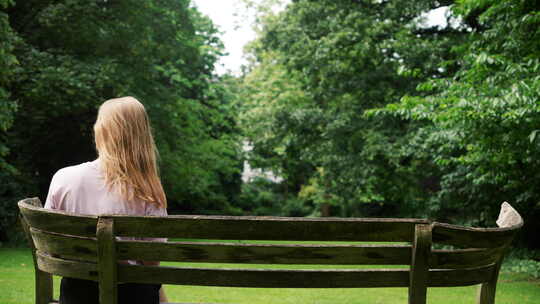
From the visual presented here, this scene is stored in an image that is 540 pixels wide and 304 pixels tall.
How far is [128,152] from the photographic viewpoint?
3.16 meters

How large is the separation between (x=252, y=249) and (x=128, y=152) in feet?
2.78

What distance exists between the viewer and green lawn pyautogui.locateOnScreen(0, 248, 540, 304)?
9641 millimetres

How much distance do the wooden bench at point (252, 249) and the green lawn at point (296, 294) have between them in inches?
238

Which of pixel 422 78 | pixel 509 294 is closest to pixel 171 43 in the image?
pixel 422 78

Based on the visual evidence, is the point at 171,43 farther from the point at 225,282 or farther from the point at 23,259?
the point at 225,282

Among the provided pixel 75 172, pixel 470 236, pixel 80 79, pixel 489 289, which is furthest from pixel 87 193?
pixel 80 79

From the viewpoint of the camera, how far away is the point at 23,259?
14.4 metres

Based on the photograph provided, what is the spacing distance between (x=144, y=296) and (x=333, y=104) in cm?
1893

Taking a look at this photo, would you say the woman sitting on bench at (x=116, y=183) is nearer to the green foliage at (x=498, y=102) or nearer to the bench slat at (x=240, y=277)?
the bench slat at (x=240, y=277)

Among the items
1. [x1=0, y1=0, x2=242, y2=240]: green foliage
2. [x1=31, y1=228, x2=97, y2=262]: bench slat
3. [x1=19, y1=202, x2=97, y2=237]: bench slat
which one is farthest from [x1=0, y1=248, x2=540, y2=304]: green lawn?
[x1=19, y1=202, x2=97, y2=237]: bench slat

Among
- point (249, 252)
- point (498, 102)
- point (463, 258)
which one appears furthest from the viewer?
point (498, 102)

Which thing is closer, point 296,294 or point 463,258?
point 463,258

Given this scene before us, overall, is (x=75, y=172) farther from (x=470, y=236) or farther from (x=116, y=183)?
(x=470, y=236)

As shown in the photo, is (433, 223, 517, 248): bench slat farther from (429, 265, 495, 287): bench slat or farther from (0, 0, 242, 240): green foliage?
(0, 0, 242, 240): green foliage
